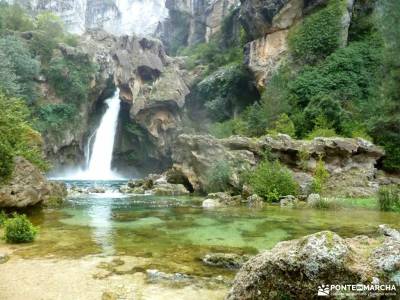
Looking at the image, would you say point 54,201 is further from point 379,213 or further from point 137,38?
point 137,38

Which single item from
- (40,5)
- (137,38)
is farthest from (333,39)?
(40,5)

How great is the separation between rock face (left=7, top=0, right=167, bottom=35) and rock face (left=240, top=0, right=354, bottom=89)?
223 ft

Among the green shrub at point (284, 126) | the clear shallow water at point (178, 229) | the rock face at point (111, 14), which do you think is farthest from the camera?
the rock face at point (111, 14)

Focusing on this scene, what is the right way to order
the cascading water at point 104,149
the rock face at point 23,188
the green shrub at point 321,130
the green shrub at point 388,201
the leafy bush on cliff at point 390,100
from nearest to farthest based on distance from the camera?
the rock face at point 23,188
the green shrub at point 388,201
the leafy bush on cliff at point 390,100
the green shrub at point 321,130
the cascading water at point 104,149

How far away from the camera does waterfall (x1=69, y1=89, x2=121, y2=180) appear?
50.6m

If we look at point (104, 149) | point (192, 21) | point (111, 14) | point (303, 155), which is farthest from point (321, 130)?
point (111, 14)

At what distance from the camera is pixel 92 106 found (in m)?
53.5

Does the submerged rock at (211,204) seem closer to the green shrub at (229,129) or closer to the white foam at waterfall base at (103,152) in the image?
the green shrub at (229,129)

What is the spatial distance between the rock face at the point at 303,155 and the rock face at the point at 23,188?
38.1 feet

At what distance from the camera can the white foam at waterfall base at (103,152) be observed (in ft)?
165

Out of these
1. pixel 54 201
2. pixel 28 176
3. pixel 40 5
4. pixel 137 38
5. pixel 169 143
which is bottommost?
pixel 54 201

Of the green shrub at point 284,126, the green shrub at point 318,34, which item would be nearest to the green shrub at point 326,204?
the green shrub at point 284,126

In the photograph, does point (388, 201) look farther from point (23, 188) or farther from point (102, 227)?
point (23, 188)

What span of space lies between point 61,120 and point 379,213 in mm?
38178
